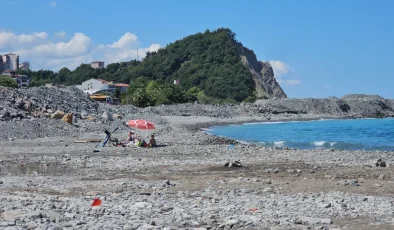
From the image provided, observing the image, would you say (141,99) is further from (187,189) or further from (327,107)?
(187,189)

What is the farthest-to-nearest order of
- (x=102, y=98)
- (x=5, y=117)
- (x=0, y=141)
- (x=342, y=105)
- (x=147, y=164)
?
(x=342, y=105), (x=102, y=98), (x=5, y=117), (x=0, y=141), (x=147, y=164)

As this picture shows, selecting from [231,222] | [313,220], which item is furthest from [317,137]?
[231,222]

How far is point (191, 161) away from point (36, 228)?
13966mm

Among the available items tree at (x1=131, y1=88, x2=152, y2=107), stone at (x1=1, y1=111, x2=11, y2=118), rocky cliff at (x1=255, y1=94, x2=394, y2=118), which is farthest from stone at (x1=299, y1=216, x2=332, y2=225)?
rocky cliff at (x1=255, y1=94, x2=394, y2=118)

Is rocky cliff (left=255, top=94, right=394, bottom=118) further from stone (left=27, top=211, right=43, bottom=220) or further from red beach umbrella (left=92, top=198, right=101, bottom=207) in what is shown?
stone (left=27, top=211, right=43, bottom=220)

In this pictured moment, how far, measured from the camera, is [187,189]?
14375 mm

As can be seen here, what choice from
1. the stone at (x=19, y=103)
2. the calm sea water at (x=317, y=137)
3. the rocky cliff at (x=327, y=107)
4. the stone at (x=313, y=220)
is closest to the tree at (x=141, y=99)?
the rocky cliff at (x=327, y=107)

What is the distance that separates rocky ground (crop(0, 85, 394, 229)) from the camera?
33.0 feet

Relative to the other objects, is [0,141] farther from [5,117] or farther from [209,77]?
[209,77]

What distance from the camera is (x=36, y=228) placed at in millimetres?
9148

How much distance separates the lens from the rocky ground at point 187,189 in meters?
10.1

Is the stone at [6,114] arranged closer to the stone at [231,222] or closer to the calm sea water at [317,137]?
the calm sea water at [317,137]

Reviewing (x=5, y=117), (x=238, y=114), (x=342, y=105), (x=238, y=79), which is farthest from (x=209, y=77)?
(x=5, y=117)

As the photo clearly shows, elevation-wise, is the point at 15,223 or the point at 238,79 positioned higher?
the point at 238,79
